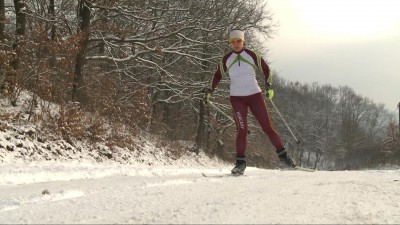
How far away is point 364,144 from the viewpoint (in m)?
81.6

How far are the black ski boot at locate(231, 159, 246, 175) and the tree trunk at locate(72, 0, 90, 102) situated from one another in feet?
23.2

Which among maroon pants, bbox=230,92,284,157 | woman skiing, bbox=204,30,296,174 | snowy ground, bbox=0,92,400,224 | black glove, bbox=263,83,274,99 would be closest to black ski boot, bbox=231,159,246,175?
woman skiing, bbox=204,30,296,174

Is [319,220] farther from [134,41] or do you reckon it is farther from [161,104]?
[161,104]

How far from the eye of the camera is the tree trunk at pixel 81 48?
42.4ft

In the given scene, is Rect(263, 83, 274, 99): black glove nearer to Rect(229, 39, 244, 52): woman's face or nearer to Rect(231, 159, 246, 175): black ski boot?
Rect(229, 39, 244, 52): woman's face

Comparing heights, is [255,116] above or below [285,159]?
above

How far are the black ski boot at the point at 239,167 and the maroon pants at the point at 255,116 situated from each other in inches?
4.3

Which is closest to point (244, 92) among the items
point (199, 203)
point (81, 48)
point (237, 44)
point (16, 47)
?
point (237, 44)

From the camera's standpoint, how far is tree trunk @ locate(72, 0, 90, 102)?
42.4ft

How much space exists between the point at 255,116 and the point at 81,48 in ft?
26.1

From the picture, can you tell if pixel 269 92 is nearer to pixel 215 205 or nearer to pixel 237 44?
pixel 237 44

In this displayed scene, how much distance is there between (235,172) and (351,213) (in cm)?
373

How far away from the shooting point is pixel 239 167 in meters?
6.91

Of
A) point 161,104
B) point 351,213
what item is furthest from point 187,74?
point 351,213
